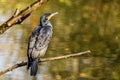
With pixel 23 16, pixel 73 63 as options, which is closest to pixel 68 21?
pixel 73 63

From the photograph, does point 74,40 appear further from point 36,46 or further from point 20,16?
point 20,16

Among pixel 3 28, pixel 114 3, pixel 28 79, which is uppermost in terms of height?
pixel 3 28

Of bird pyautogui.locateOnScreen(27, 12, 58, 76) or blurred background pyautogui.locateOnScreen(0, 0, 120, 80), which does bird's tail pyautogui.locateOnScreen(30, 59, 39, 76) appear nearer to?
bird pyautogui.locateOnScreen(27, 12, 58, 76)

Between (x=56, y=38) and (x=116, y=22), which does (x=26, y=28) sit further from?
(x=116, y=22)

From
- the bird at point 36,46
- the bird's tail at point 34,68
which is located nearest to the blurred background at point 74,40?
the bird at point 36,46

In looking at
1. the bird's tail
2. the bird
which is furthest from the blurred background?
the bird's tail

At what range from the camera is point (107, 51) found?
40.6ft

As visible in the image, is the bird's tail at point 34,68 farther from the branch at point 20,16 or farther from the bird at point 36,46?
the branch at point 20,16

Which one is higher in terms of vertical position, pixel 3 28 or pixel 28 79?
pixel 3 28

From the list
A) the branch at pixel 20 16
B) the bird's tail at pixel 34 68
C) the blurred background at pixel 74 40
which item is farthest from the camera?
the blurred background at pixel 74 40

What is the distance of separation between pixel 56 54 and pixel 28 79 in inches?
83.3

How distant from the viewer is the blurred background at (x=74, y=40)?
407 inches

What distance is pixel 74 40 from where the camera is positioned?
13086mm

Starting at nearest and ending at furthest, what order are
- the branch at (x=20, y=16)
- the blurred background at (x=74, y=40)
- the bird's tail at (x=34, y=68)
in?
the branch at (x=20, y=16), the bird's tail at (x=34, y=68), the blurred background at (x=74, y=40)
